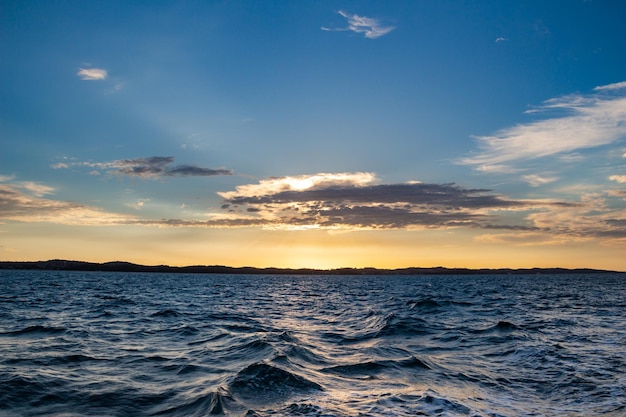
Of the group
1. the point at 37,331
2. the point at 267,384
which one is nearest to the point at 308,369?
the point at 267,384

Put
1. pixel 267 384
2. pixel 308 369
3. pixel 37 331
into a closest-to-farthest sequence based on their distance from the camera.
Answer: pixel 267 384 < pixel 308 369 < pixel 37 331

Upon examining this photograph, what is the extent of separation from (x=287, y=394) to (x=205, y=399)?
2.37 meters

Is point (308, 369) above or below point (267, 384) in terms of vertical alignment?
below

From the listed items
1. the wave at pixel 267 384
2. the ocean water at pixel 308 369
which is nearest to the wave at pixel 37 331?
the ocean water at pixel 308 369

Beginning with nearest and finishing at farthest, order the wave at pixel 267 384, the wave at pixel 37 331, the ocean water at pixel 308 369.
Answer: the ocean water at pixel 308 369
the wave at pixel 267 384
the wave at pixel 37 331

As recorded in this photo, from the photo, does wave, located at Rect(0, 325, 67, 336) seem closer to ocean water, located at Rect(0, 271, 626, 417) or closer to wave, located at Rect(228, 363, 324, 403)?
ocean water, located at Rect(0, 271, 626, 417)

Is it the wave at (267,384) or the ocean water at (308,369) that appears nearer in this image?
the ocean water at (308,369)

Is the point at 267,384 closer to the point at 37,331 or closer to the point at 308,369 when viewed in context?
the point at 308,369

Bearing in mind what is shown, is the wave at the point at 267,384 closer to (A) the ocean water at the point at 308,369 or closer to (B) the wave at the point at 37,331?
(A) the ocean water at the point at 308,369

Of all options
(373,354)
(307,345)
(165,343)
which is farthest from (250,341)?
(373,354)

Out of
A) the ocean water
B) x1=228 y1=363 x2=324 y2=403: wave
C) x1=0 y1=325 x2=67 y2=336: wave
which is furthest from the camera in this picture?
x1=0 y1=325 x2=67 y2=336: wave

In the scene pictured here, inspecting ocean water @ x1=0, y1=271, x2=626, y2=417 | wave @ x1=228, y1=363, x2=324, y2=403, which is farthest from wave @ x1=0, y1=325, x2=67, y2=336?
wave @ x1=228, y1=363, x2=324, y2=403

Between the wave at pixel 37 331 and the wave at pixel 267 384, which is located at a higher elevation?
the wave at pixel 267 384

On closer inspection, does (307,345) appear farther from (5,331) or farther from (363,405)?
(5,331)
